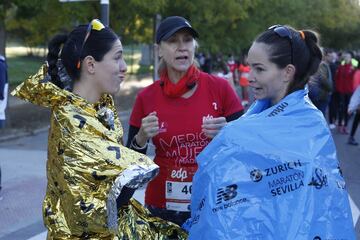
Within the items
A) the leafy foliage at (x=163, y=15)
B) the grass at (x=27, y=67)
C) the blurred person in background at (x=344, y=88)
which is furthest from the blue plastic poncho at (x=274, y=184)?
the grass at (x=27, y=67)

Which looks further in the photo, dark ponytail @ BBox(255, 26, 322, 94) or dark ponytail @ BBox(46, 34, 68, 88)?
dark ponytail @ BBox(46, 34, 68, 88)

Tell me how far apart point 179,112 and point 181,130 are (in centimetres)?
9

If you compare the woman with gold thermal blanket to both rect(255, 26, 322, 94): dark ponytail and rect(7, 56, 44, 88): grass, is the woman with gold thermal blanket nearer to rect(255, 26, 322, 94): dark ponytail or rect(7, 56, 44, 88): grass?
rect(255, 26, 322, 94): dark ponytail

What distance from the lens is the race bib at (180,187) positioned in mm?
2834

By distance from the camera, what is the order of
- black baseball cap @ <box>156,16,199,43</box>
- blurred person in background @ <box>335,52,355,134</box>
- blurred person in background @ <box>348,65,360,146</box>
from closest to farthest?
black baseball cap @ <box>156,16,199,43</box>
blurred person in background @ <box>348,65,360,146</box>
blurred person in background @ <box>335,52,355,134</box>

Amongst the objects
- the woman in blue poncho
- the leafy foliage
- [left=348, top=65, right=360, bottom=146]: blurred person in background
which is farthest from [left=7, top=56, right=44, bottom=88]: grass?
the woman in blue poncho

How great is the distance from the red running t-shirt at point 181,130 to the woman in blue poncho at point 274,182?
32.8 inches

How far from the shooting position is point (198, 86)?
2875 millimetres

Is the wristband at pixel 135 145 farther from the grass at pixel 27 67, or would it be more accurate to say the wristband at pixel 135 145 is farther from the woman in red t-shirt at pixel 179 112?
the grass at pixel 27 67

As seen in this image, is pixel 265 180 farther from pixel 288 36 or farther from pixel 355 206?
pixel 355 206

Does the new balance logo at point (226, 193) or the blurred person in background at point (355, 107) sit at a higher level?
the new balance logo at point (226, 193)

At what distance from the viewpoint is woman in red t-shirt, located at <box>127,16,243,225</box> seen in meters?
2.81

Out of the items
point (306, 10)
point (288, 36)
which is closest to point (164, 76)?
point (288, 36)

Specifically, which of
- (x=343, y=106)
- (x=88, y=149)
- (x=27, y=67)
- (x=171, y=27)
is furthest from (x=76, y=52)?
(x=27, y=67)
